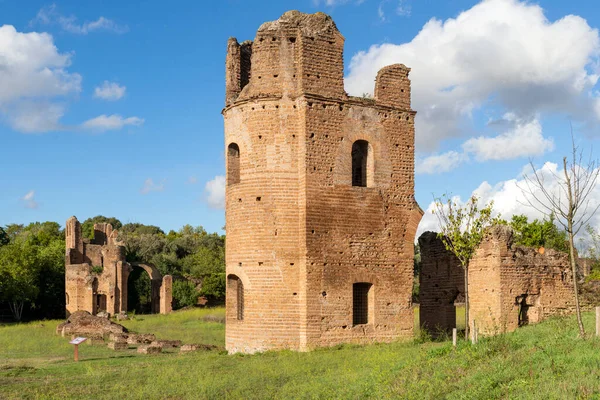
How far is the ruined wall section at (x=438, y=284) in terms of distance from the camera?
65.8 feet

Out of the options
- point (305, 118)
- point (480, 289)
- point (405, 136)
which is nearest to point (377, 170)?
point (405, 136)

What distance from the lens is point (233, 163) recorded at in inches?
774

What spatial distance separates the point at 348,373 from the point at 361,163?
7621mm

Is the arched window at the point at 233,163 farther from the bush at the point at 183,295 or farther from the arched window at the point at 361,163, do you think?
the bush at the point at 183,295

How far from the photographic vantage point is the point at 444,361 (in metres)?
12.5

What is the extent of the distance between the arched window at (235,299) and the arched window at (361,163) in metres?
4.56

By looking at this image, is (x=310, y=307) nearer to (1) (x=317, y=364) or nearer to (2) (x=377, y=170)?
(1) (x=317, y=364)

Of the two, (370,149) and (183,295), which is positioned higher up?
(370,149)

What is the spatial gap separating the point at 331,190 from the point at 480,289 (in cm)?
511

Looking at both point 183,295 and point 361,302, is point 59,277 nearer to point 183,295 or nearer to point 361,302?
point 183,295

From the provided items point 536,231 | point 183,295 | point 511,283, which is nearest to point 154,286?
point 183,295

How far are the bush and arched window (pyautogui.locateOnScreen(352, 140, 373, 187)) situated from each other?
31.6 m

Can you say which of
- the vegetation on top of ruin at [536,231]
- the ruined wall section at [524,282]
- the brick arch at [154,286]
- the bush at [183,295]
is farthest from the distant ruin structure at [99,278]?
the ruined wall section at [524,282]

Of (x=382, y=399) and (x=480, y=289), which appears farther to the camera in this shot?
(x=480, y=289)
